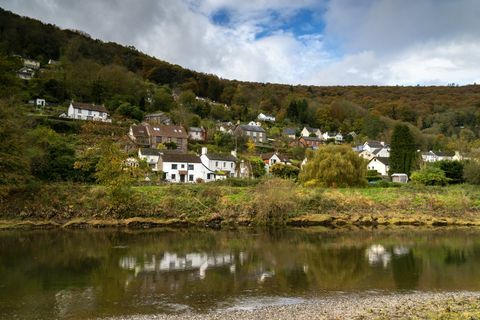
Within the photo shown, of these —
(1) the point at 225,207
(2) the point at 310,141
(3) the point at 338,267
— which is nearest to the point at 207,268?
(3) the point at 338,267

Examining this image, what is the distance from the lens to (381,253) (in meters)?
27.0

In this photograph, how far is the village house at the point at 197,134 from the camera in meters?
86.1

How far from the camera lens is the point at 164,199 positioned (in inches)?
1606

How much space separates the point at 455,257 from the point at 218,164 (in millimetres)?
43544

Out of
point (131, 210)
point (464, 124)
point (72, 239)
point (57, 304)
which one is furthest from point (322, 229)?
point (464, 124)

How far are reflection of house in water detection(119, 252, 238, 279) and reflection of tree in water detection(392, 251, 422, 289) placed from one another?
851 cm

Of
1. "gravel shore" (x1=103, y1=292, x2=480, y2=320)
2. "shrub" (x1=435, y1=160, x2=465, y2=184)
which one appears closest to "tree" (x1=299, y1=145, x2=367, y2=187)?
"shrub" (x1=435, y1=160, x2=465, y2=184)

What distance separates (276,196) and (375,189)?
1573cm

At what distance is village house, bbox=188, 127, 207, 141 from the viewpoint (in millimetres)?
86100

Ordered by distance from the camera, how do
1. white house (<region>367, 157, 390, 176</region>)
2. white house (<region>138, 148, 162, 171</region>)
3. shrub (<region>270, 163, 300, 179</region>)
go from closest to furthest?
white house (<region>138, 148, 162, 171</region>), shrub (<region>270, 163, 300, 179</region>), white house (<region>367, 157, 390, 176</region>)

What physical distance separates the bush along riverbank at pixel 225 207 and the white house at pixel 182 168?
53.7ft

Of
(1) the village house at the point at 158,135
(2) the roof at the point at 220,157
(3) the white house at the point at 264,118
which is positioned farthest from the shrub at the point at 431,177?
(3) the white house at the point at 264,118

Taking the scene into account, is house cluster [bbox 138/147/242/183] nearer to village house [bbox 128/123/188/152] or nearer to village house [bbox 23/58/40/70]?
village house [bbox 128/123/188/152]

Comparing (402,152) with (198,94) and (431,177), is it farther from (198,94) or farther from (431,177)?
(198,94)
